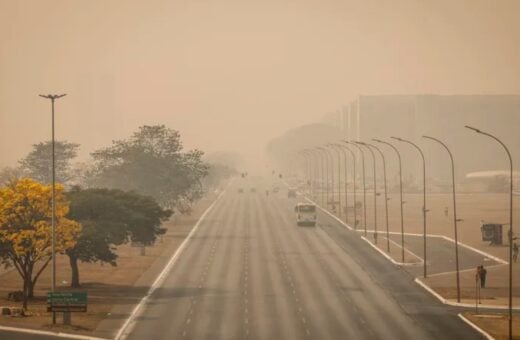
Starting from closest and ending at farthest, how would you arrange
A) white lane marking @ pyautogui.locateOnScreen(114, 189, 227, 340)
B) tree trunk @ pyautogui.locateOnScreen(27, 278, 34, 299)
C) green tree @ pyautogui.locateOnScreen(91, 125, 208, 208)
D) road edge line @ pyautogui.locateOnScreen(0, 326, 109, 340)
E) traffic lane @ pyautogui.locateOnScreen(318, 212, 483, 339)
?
1. road edge line @ pyautogui.locateOnScreen(0, 326, 109, 340)
2. white lane marking @ pyautogui.locateOnScreen(114, 189, 227, 340)
3. traffic lane @ pyautogui.locateOnScreen(318, 212, 483, 339)
4. tree trunk @ pyautogui.locateOnScreen(27, 278, 34, 299)
5. green tree @ pyautogui.locateOnScreen(91, 125, 208, 208)

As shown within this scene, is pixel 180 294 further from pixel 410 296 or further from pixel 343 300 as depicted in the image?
pixel 410 296

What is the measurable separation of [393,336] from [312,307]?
1277 centimetres

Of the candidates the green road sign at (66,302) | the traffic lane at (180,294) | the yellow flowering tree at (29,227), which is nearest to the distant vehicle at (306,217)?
the traffic lane at (180,294)

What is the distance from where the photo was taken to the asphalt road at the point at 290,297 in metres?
62.8

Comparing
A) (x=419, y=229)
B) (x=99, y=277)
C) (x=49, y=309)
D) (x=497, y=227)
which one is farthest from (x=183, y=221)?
(x=49, y=309)

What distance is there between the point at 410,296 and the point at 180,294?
17.5 m

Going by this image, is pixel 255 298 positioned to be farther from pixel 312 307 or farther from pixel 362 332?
pixel 362 332

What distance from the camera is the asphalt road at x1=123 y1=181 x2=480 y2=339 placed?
6275 centimetres

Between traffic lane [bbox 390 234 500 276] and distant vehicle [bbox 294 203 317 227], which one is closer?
traffic lane [bbox 390 234 500 276]

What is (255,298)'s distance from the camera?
7681cm

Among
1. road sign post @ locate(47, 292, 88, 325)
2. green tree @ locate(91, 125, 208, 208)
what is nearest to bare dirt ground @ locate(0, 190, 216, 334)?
road sign post @ locate(47, 292, 88, 325)

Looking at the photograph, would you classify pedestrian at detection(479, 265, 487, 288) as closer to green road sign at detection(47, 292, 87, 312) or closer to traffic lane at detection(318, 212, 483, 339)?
traffic lane at detection(318, 212, 483, 339)

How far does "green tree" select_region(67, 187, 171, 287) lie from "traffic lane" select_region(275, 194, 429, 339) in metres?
14.5

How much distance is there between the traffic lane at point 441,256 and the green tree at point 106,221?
80.9 feet
